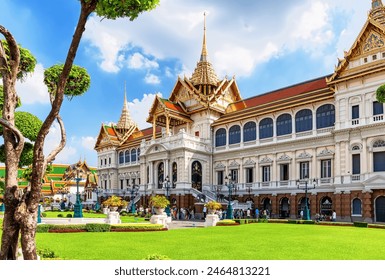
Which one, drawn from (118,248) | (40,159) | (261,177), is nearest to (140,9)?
(40,159)

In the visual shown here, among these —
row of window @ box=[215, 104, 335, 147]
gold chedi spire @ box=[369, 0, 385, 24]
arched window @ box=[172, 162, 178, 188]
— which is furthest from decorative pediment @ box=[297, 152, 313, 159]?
arched window @ box=[172, 162, 178, 188]

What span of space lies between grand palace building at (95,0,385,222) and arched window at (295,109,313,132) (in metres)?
0.11

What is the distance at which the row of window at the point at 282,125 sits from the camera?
39531 millimetres

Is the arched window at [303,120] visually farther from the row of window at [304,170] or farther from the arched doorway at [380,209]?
the arched doorway at [380,209]

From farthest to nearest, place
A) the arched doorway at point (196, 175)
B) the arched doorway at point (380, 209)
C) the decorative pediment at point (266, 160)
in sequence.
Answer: the arched doorway at point (196, 175) → the decorative pediment at point (266, 160) → the arched doorway at point (380, 209)

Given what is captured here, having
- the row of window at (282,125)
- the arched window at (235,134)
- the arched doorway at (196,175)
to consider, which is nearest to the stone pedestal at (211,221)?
the row of window at (282,125)

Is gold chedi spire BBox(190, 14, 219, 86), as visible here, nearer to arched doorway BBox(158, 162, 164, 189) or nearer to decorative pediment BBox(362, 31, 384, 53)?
arched doorway BBox(158, 162, 164, 189)

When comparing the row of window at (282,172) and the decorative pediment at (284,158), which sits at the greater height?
the decorative pediment at (284,158)

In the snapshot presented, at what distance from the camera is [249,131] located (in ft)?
153

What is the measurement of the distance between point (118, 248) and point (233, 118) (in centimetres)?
3507

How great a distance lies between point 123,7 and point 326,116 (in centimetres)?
3409

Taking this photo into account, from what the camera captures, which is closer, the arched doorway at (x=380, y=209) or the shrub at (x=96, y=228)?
the shrub at (x=96, y=228)

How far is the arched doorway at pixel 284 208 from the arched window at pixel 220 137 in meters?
11.2
